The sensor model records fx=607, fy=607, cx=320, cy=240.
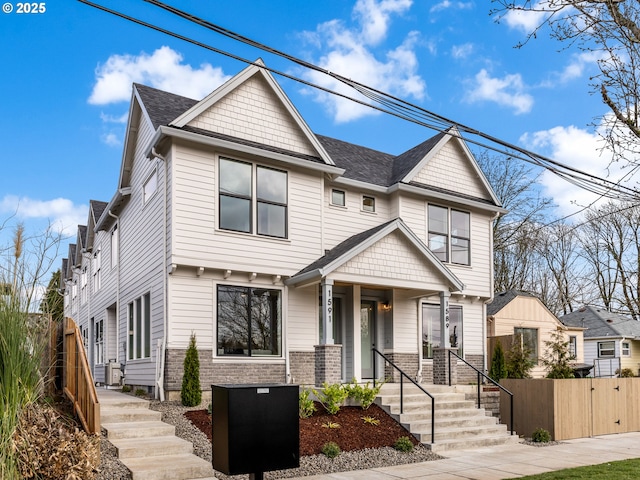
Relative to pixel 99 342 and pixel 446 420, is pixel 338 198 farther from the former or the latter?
pixel 99 342

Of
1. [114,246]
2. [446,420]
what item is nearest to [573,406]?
[446,420]

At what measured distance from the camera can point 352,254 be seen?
45.3ft

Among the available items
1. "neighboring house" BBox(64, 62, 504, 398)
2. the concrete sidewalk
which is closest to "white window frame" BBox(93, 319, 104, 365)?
"neighboring house" BBox(64, 62, 504, 398)

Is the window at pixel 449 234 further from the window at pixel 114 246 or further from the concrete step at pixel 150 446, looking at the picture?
the concrete step at pixel 150 446

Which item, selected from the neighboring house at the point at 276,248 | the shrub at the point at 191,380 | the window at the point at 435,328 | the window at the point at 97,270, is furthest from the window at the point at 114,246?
the window at the point at 435,328

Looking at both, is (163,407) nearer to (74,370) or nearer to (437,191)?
(74,370)

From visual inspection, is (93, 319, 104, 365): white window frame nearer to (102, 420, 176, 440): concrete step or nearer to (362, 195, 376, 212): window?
(362, 195, 376, 212): window

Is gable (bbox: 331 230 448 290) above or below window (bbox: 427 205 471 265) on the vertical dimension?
below

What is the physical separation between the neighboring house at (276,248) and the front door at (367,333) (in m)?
0.05

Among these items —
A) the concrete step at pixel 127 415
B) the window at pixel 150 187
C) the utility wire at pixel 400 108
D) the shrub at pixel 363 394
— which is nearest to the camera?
the utility wire at pixel 400 108

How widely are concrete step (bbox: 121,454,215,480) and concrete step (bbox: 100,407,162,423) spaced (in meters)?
1.73

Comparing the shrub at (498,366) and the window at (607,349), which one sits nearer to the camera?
the shrub at (498,366)

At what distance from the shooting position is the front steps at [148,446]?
332 inches

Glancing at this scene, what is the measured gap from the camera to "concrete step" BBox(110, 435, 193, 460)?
29.4 ft
